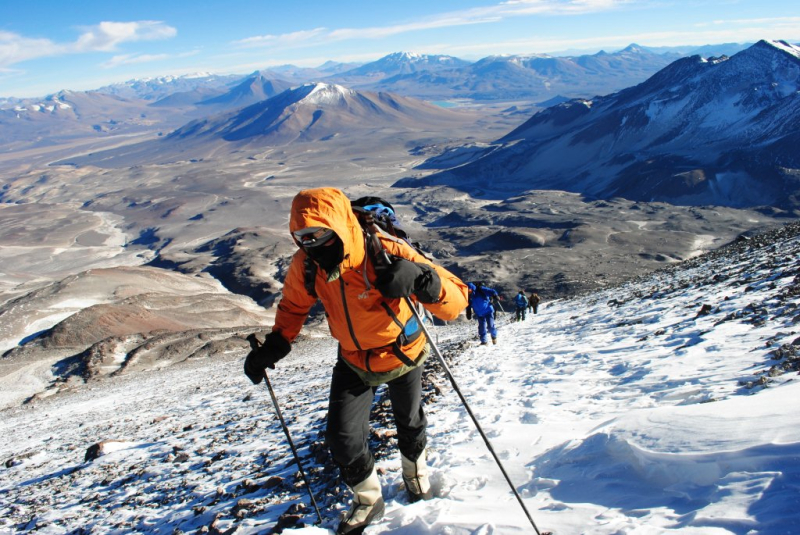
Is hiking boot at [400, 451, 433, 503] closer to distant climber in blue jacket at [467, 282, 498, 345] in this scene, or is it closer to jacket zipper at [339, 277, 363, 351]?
jacket zipper at [339, 277, 363, 351]

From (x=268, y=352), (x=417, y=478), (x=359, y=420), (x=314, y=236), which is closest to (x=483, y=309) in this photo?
(x=417, y=478)

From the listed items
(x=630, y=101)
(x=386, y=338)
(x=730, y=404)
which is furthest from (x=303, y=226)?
(x=630, y=101)

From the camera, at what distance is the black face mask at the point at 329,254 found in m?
2.99

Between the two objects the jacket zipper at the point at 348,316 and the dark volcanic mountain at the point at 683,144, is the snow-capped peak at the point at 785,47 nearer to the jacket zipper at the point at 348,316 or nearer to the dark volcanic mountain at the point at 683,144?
the dark volcanic mountain at the point at 683,144

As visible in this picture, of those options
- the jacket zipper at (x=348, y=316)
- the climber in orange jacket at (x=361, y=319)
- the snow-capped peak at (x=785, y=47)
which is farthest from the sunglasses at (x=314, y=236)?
the snow-capped peak at (x=785, y=47)

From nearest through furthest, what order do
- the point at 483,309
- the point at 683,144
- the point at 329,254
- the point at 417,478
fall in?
the point at 329,254 < the point at 417,478 < the point at 483,309 < the point at 683,144

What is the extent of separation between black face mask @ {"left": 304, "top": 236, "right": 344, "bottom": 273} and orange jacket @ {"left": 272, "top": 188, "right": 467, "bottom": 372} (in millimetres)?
44

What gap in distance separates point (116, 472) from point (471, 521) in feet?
16.9

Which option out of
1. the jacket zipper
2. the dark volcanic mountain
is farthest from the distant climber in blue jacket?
the dark volcanic mountain

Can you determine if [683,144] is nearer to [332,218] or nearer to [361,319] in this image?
[361,319]

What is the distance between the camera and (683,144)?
101375mm

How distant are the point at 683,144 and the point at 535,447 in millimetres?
115150

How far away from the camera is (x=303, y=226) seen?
2.79m

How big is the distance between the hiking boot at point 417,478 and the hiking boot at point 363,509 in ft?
0.80
